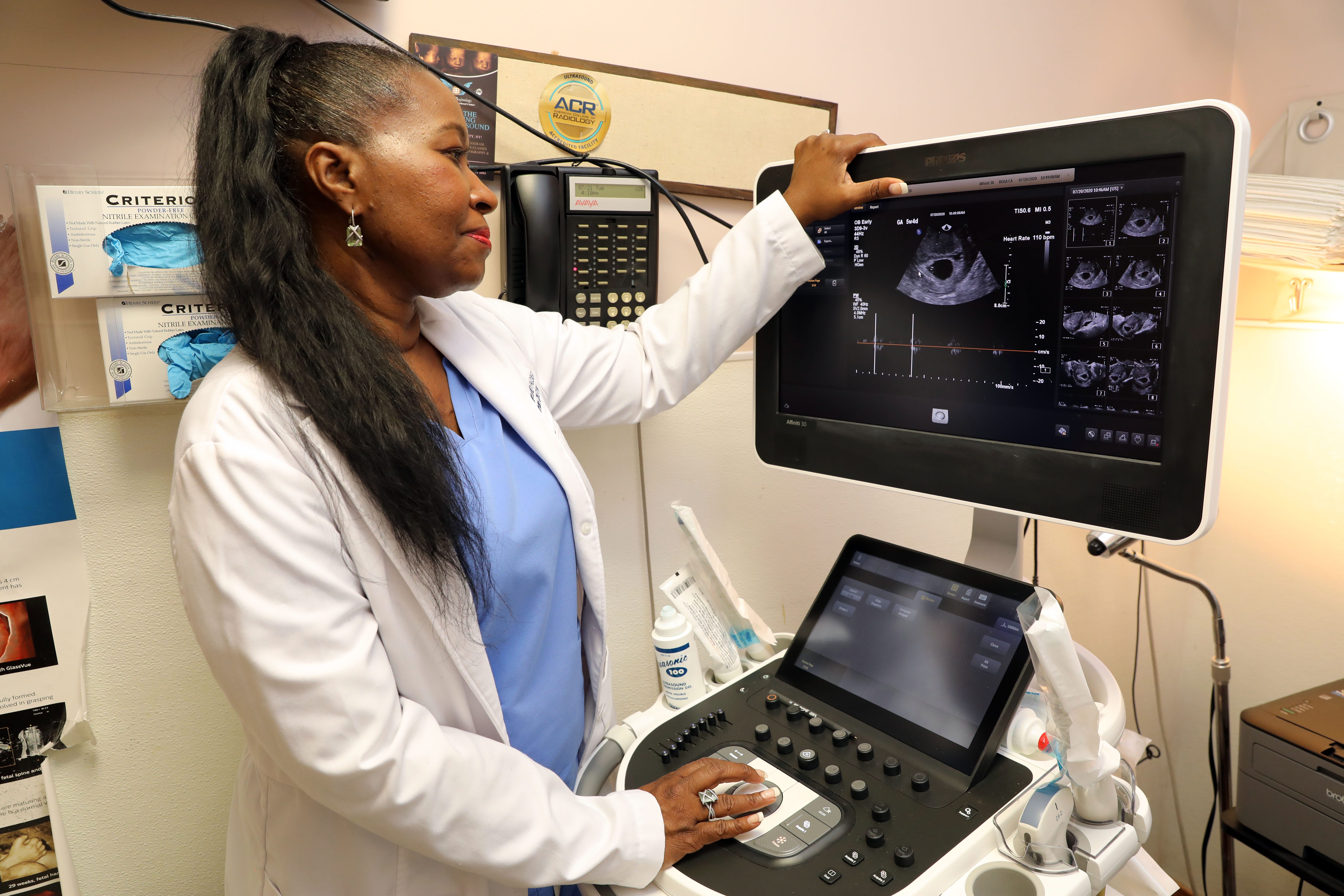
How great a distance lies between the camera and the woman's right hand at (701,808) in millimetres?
821

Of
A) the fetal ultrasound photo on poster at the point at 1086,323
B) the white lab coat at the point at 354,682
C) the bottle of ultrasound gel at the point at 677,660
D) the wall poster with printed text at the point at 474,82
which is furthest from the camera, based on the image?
the wall poster with printed text at the point at 474,82

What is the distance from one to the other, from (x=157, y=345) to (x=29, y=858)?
667 mm

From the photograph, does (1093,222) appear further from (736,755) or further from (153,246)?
(153,246)

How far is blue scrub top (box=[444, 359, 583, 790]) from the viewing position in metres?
0.90

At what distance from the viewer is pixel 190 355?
3.30ft

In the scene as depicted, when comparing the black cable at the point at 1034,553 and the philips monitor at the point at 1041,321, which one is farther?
the black cable at the point at 1034,553

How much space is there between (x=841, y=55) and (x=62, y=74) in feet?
3.90

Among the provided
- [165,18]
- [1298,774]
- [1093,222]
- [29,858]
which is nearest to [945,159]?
[1093,222]

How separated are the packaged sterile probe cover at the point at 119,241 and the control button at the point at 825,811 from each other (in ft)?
2.89

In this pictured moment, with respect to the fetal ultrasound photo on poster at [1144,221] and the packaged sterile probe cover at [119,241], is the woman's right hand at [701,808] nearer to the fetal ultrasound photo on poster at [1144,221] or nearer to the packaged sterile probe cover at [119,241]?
the fetal ultrasound photo on poster at [1144,221]

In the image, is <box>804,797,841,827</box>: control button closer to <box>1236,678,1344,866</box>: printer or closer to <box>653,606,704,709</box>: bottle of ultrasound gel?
<box>653,606,704,709</box>: bottle of ultrasound gel

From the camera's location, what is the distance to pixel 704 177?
1387 mm

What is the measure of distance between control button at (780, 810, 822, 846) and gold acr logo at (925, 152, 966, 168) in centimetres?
71

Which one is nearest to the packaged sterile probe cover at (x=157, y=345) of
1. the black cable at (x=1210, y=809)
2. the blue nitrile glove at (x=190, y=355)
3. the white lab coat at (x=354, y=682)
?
the blue nitrile glove at (x=190, y=355)
